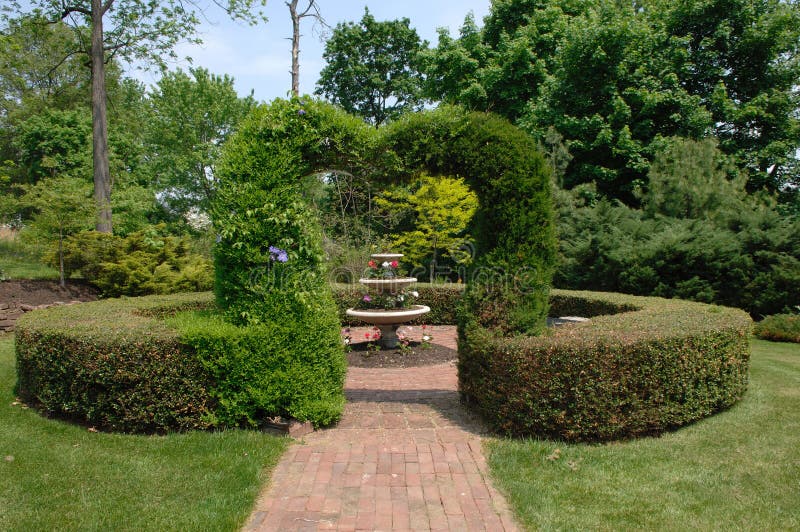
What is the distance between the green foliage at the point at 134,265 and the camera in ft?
37.3

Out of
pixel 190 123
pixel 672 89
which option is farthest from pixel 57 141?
pixel 672 89

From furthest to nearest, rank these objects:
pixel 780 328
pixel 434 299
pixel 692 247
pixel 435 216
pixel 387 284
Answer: pixel 435 216 < pixel 434 299 < pixel 692 247 < pixel 780 328 < pixel 387 284

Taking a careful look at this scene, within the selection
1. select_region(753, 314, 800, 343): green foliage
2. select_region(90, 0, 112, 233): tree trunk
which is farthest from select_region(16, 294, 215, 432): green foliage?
select_region(753, 314, 800, 343): green foliage

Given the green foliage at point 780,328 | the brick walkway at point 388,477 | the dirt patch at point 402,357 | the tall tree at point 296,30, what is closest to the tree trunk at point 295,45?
the tall tree at point 296,30

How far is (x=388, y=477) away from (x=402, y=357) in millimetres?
4519

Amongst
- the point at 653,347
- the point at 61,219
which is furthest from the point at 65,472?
the point at 61,219

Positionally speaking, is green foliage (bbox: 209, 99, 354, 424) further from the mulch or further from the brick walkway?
the mulch

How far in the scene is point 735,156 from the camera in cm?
1574

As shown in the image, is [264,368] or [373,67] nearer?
[264,368]

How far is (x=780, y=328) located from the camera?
933cm

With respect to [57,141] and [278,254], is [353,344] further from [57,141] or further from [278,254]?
[57,141]

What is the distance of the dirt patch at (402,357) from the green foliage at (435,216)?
974 cm

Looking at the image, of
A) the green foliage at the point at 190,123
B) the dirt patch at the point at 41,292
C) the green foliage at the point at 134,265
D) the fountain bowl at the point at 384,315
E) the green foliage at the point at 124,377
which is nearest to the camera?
the green foliage at the point at 124,377

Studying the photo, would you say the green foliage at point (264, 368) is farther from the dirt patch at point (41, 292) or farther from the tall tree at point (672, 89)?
the tall tree at point (672, 89)
